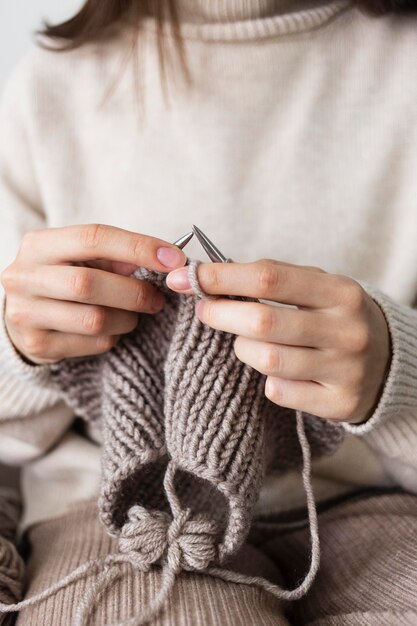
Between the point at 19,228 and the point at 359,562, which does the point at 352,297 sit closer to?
the point at 359,562

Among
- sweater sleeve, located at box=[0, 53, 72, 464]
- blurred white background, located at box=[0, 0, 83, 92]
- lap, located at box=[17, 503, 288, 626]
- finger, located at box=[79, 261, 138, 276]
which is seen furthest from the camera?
blurred white background, located at box=[0, 0, 83, 92]

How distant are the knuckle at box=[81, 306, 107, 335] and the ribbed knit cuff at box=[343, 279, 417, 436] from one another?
0.30 m

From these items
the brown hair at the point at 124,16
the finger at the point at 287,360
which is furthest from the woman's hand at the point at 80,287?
the brown hair at the point at 124,16

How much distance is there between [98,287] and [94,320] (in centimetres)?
4

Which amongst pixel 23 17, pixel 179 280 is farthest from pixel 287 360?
pixel 23 17

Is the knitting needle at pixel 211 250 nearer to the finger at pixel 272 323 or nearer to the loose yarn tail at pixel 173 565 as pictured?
the finger at pixel 272 323

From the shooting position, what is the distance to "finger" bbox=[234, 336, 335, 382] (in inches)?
23.0

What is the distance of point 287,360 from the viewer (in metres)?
0.58

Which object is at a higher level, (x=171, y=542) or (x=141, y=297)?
(x=141, y=297)

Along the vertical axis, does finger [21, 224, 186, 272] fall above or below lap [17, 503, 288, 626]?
above

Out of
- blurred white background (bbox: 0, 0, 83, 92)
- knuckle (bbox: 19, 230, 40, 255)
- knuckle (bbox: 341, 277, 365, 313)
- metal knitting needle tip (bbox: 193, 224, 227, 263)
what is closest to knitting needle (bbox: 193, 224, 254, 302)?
metal knitting needle tip (bbox: 193, 224, 227, 263)

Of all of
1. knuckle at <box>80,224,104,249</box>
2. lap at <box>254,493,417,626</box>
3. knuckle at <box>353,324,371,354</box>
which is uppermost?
knuckle at <box>80,224,104,249</box>

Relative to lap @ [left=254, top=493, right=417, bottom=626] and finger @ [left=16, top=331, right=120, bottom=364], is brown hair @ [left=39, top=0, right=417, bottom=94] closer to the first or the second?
finger @ [left=16, top=331, right=120, bottom=364]

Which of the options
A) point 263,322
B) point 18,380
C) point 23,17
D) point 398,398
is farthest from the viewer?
point 23,17
